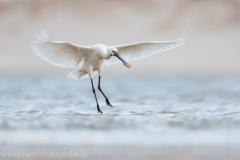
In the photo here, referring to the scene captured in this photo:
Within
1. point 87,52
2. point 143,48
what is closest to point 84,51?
point 87,52

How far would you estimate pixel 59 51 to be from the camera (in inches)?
459

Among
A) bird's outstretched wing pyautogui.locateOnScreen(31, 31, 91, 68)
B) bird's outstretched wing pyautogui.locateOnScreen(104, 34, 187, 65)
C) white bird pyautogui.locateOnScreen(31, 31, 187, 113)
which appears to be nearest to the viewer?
bird's outstretched wing pyautogui.locateOnScreen(31, 31, 91, 68)

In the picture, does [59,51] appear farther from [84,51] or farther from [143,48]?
[143,48]

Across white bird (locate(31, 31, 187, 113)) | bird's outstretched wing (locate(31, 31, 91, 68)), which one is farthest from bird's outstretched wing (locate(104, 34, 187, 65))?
bird's outstretched wing (locate(31, 31, 91, 68))

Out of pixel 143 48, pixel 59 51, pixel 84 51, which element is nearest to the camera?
pixel 59 51

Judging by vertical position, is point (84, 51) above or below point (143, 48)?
below

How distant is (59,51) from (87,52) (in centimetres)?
78

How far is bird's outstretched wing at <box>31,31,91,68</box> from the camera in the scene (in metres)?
10.9

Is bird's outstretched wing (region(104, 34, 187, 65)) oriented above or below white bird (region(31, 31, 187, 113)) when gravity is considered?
above

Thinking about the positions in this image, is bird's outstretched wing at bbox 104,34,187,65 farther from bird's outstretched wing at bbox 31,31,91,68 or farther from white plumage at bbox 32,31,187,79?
bird's outstretched wing at bbox 31,31,91,68

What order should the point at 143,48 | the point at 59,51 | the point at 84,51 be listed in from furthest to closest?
1. the point at 143,48
2. the point at 84,51
3. the point at 59,51

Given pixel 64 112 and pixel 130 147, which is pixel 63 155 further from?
pixel 64 112

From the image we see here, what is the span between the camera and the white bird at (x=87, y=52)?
11141 millimetres

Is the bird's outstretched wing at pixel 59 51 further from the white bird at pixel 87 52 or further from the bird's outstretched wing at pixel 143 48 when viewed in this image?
the bird's outstretched wing at pixel 143 48
